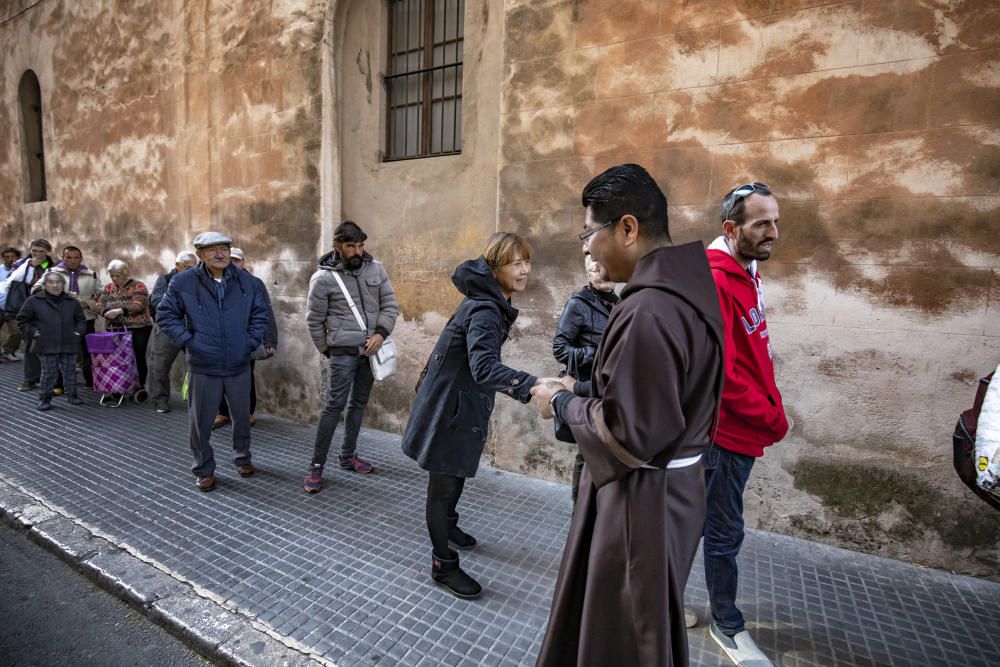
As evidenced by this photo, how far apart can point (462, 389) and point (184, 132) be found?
6.84 metres

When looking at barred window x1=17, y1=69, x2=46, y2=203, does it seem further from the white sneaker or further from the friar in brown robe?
the white sneaker

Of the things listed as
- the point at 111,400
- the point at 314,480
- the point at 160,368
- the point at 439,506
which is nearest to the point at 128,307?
the point at 160,368

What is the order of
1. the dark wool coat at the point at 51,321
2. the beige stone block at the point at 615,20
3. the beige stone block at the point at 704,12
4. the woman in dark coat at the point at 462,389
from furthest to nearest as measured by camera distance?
the dark wool coat at the point at 51,321
the beige stone block at the point at 615,20
the beige stone block at the point at 704,12
the woman in dark coat at the point at 462,389

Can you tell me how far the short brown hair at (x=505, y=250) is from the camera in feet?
9.27

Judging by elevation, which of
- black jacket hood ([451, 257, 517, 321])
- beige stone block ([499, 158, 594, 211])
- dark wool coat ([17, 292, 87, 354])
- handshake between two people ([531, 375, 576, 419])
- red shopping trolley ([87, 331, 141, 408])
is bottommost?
red shopping trolley ([87, 331, 141, 408])

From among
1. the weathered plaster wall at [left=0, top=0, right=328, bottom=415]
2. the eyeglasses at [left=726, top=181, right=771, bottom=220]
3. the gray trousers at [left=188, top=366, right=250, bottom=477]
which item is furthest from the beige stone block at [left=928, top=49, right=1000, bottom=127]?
the weathered plaster wall at [left=0, top=0, right=328, bottom=415]

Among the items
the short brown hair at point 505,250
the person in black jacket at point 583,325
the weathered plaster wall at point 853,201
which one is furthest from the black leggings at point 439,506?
the weathered plaster wall at point 853,201

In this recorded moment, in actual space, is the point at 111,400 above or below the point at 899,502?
below

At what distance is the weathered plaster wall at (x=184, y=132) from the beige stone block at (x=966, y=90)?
5507 mm

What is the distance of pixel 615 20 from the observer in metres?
4.29

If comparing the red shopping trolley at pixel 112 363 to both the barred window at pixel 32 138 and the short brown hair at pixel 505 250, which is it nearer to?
the barred window at pixel 32 138

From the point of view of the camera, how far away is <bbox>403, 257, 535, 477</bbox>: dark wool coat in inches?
109

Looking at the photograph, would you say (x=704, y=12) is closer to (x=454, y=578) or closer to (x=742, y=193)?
(x=742, y=193)

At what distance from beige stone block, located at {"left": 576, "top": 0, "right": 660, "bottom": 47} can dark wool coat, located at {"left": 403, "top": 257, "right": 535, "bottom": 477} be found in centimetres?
257
